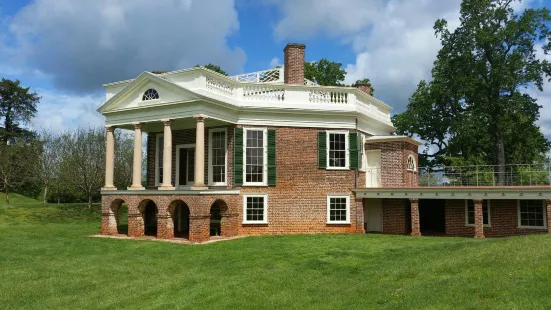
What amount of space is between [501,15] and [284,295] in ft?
105

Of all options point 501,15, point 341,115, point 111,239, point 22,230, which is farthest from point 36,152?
point 501,15

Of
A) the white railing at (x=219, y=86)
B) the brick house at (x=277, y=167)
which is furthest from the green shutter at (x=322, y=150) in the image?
the white railing at (x=219, y=86)

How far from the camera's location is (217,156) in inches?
818

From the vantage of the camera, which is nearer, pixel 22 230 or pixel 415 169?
pixel 22 230

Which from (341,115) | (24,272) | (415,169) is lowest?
(24,272)

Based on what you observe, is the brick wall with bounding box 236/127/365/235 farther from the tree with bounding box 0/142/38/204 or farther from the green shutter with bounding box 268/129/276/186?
Answer: the tree with bounding box 0/142/38/204

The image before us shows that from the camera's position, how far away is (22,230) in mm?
21906

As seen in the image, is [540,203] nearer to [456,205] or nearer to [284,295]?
[456,205]

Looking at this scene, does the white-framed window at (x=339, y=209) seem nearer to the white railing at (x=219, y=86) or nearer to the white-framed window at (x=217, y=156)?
the white-framed window at (x=217, y=156)

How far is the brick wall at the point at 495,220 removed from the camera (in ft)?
62.2

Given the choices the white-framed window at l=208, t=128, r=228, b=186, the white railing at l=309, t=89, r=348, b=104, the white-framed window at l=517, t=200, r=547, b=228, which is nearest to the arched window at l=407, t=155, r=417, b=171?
the white railing at l=309, t=89, r=348, b=104

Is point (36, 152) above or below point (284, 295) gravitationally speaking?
above

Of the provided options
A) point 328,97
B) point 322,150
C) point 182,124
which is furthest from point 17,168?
point 328,97

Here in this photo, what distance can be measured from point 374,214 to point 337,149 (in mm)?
3786
